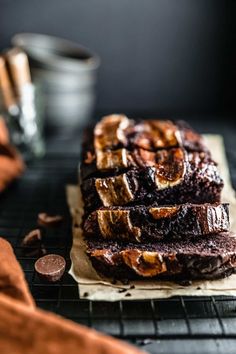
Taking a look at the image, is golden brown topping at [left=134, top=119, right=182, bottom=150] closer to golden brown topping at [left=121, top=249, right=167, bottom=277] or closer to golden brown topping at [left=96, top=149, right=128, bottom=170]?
golden brown topping at [left=96, top=149, right=128, bottom=170]

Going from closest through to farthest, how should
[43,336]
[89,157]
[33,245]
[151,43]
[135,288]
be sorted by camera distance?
[43,336] < [135,288] < [33,245] < [89,157] < [151,43]

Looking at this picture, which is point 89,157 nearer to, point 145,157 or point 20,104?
point 145,157

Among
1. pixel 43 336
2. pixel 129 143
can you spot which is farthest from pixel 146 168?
pixel 43 336

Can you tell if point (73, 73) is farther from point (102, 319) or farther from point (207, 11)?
point (102, 319)

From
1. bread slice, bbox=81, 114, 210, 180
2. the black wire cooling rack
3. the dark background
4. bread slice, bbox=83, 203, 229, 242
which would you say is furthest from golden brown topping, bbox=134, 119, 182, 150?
the dark background

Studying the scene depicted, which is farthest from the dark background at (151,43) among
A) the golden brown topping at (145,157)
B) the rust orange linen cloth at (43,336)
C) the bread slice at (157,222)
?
the rust orange linen cloth at (43,336)

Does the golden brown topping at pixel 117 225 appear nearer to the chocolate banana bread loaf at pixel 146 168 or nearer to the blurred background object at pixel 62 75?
the chocolate banana bread loaf at pixel 146 168
